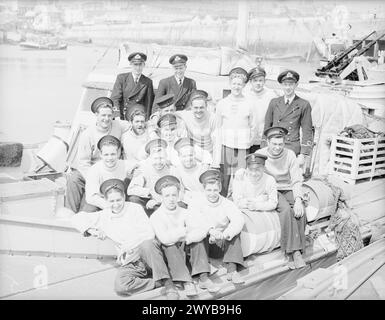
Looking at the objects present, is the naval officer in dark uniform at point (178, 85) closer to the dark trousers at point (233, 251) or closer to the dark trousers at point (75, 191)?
the dark trousers at point (75, 191)

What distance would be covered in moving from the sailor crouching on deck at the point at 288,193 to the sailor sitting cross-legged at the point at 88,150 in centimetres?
131

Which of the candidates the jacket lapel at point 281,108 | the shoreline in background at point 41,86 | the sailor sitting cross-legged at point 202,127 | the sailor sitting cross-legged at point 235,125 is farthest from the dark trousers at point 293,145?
the shoreline in background at point 41,86

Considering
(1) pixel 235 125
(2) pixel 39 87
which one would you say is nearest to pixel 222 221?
(1) pixel 235 125

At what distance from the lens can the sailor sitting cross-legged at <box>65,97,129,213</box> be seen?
405 centimetres

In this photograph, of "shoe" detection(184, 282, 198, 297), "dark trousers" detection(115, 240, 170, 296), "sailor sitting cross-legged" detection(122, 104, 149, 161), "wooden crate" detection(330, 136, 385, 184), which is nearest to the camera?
"dark trousers" detection(115, 240, 170, 296)

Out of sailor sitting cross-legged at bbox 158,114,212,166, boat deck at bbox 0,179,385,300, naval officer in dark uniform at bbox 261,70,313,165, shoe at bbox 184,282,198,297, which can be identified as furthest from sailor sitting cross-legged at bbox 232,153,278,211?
shoe at bbox 184,282,198,297

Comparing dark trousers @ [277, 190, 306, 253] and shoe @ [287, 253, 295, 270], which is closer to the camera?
dark trousers @ [277, 190, 306, 253]

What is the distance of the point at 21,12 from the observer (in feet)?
19.7

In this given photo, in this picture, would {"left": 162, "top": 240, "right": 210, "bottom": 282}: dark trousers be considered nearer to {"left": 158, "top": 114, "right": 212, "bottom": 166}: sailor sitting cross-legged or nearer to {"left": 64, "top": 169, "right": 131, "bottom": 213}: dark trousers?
{"left": 158, "top": 114, "right": 212, "bottom": 166}: sailor sitting cross-legged

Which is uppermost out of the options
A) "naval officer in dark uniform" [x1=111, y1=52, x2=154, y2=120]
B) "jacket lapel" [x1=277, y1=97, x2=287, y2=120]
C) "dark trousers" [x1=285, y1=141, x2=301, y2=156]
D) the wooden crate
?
"naval officer in dark uniform" [x1=111, y1=52, x2=154, y2=120]

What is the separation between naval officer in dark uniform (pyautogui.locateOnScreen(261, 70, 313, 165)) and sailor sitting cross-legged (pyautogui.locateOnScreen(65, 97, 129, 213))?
1.45 metres

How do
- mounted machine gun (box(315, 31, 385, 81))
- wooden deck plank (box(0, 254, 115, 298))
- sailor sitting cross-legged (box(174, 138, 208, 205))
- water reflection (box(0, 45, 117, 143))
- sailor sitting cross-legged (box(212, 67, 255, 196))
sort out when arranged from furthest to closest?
water reflection (box(0, 45, 117, 143)) < mounted machine gun (box(315, 31, 385, 81)) < sailor sitting cross-legged (box(212, 67, 255, 196)) < sailor sitting cross-legged (box(174, 138, 208, 205)) < wooden deck plank (box(0, 254, 115, 298))

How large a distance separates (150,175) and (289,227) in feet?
4.01

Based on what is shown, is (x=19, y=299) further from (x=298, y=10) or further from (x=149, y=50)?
(x=298, y=10)
